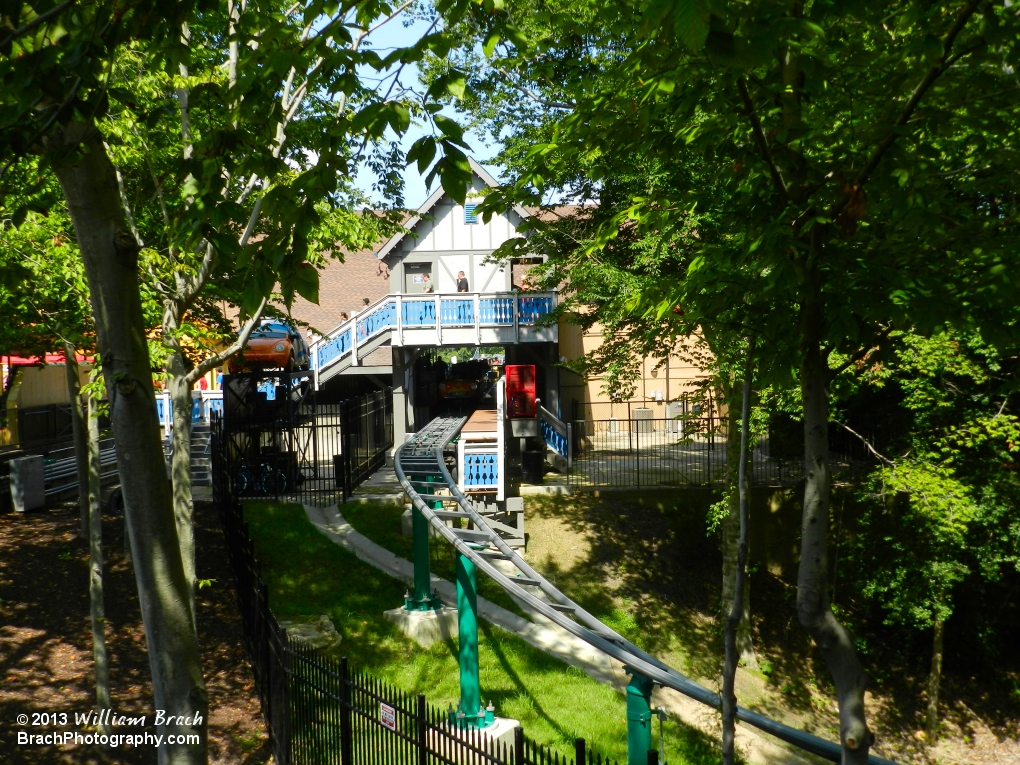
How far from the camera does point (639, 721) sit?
6.70m

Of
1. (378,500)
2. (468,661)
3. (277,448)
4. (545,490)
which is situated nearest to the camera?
(468,661)

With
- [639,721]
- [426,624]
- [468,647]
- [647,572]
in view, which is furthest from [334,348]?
[639,721]

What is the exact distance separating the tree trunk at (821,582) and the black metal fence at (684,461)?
1125 cm

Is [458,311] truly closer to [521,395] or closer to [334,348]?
[334,348]

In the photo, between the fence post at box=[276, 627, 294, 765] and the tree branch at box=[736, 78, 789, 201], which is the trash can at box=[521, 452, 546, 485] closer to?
the fence post at box=[276, 627, 294, 765]

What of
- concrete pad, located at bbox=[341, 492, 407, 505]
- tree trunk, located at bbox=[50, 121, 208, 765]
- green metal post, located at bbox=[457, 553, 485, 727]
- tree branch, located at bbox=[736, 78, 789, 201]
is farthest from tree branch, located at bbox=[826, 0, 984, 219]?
concrete pad, located at bbox=[341, 492, 407, 505]

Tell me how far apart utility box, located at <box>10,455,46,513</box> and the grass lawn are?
5187 millimetres

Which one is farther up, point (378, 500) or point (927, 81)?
point (927, 81)

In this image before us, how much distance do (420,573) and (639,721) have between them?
23.5ft

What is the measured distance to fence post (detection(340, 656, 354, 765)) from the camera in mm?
7785

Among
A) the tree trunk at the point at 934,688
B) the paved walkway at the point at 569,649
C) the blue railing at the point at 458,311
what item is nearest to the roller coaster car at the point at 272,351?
the blue railing at the point at 458,311

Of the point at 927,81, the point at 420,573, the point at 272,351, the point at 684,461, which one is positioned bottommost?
the point at 420,573

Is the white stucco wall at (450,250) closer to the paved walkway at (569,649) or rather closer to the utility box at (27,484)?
the paved walkway at (569,649)

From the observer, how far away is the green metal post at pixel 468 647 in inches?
402
